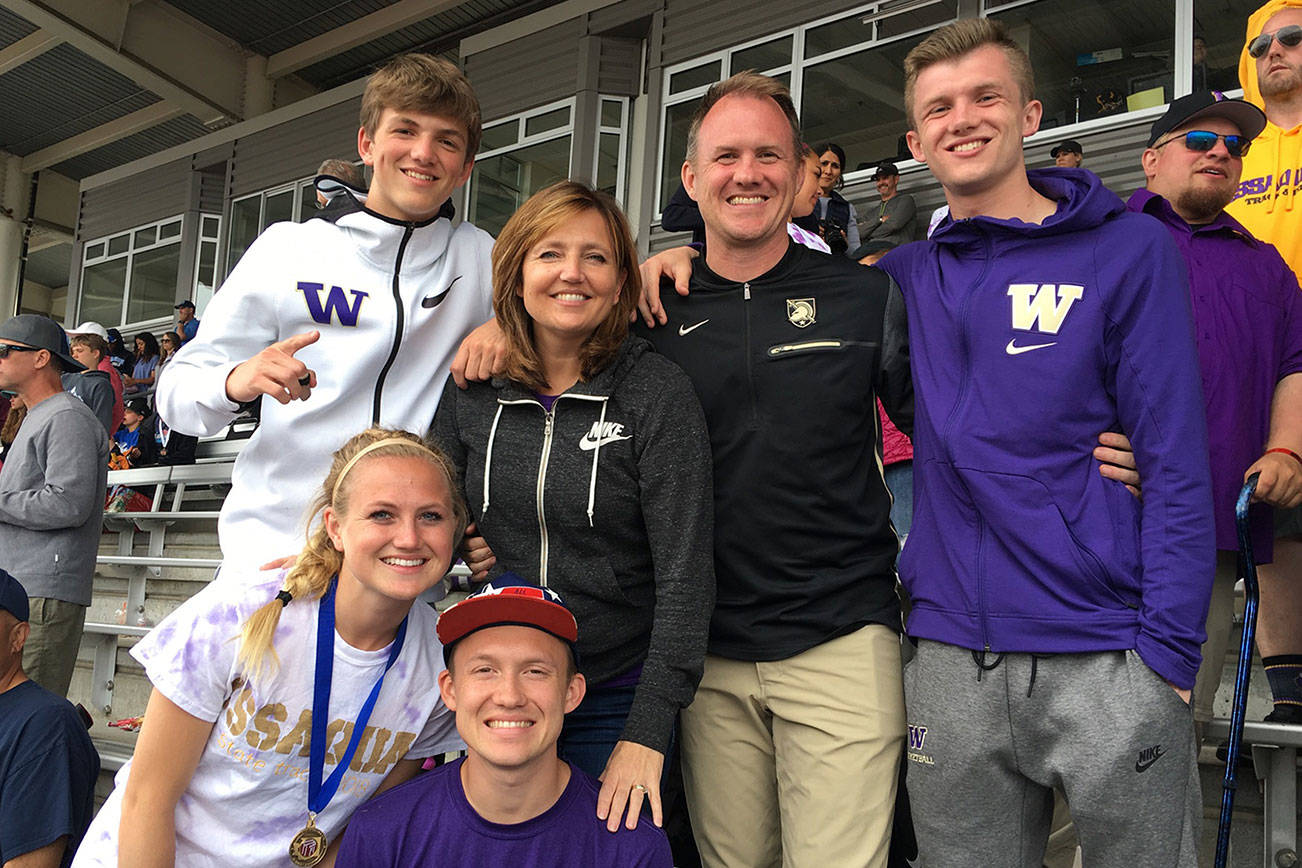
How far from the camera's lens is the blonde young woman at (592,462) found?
7.25 ft

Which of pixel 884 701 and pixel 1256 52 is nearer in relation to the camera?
pixel 884 701

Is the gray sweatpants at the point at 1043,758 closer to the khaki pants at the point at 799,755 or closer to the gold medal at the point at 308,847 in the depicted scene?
the khaki pants at the point at 799,755

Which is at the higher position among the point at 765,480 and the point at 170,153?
the point at 170,153

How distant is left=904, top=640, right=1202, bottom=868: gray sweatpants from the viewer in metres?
1.87

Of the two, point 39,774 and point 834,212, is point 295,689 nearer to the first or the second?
point 39,774

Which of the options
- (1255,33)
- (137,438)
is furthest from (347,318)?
(137,438)

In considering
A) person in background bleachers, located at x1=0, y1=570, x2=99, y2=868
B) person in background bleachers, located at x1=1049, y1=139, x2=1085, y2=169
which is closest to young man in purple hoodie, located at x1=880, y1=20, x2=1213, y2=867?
person in background bleachers, located at x1=0, y1=570, x2=99, y2=868

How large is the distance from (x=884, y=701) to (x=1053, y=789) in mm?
393

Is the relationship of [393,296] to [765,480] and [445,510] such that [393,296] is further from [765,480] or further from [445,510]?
[765,480]

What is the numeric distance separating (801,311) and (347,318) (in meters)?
1.18

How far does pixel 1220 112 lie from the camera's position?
3.06 m

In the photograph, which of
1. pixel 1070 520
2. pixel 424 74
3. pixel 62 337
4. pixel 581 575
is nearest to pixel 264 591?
pixel 581 575

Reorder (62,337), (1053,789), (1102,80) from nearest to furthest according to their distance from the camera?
(1053,789) → (62,337) → (1102,80)

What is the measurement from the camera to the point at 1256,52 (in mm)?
3529
